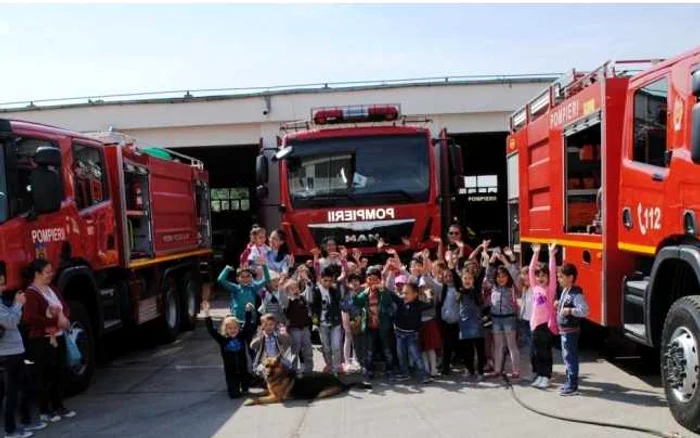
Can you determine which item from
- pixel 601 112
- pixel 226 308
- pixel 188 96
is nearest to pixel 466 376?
pixel 601 112

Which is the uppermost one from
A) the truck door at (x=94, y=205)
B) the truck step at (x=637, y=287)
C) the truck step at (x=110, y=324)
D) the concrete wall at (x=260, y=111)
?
the concrete wall at (x=260, y=111)

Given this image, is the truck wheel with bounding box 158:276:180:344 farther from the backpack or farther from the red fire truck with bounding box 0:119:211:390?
the backpack

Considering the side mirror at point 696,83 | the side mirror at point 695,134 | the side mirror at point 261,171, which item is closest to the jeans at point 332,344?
the side mirror at point 261,171

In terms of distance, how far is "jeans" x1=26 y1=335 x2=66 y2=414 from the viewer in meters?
5.72

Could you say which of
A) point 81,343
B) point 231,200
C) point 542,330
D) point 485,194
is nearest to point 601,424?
point 542,330

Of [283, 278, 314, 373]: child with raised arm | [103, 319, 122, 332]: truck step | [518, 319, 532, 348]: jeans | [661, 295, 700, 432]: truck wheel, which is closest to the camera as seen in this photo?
[661, 295, 700, 432]: truck wheel

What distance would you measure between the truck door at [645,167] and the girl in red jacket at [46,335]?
5.02m

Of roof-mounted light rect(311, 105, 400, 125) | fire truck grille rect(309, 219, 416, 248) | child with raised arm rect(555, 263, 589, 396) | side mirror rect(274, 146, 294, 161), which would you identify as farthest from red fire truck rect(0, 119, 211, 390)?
child with raised arm rect(555, 263, 589, 396)

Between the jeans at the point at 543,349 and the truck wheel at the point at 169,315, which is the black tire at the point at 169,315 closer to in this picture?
the truck wheel at the point at 169,315

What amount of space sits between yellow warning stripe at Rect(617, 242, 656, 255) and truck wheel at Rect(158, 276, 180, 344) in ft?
21.2

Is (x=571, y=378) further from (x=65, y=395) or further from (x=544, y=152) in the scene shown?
(x=65, y=395)

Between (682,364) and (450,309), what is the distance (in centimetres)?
253

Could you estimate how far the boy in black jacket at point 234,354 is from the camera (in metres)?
6.55

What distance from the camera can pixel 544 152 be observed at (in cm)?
817
